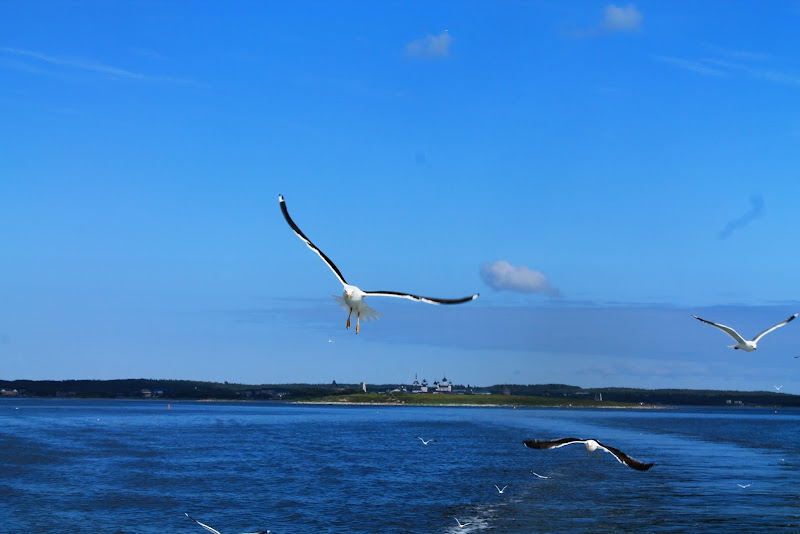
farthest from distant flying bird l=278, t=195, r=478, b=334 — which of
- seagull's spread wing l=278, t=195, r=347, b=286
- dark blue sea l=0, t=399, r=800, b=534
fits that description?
dark blue sea l=0, t=399, r=800, b=534

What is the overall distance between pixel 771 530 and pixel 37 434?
80.1 m

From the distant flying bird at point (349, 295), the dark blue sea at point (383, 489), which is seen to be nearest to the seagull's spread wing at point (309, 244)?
the distant flying bird at point (349, 295)

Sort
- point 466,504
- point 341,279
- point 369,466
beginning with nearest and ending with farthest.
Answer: point 341,279, point 466,504, point 369,466

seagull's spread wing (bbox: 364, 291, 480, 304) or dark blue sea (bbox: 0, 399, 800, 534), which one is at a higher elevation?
seagull's spread wing (bbox: 364, 291, 480, 304)

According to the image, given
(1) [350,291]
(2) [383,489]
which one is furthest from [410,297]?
(2) [383,489]

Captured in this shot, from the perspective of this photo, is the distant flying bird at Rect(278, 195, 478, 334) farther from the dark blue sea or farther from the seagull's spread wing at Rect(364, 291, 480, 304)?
the dark blue sea

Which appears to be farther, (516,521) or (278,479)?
(278,479)

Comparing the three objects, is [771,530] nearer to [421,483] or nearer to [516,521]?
[516,521]

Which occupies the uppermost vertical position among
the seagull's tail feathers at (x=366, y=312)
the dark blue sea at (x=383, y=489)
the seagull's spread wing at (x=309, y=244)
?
the seagull's spread wing at (x=309, y=244)

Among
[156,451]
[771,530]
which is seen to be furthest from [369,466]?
[771,530]

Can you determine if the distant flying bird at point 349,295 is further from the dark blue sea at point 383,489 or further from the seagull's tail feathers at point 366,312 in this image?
the dark blue sea at point 383,489

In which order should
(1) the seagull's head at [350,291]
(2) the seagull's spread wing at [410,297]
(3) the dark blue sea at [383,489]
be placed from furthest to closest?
1. (3) the dark blue sea at [383,489]
2. (1) the seagull's head at [350,291]
3. (2) the seagull's spread wing at [410,297]

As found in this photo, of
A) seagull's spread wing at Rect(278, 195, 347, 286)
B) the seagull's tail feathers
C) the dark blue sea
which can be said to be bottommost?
the dark blue sea

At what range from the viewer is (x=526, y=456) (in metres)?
72.1
